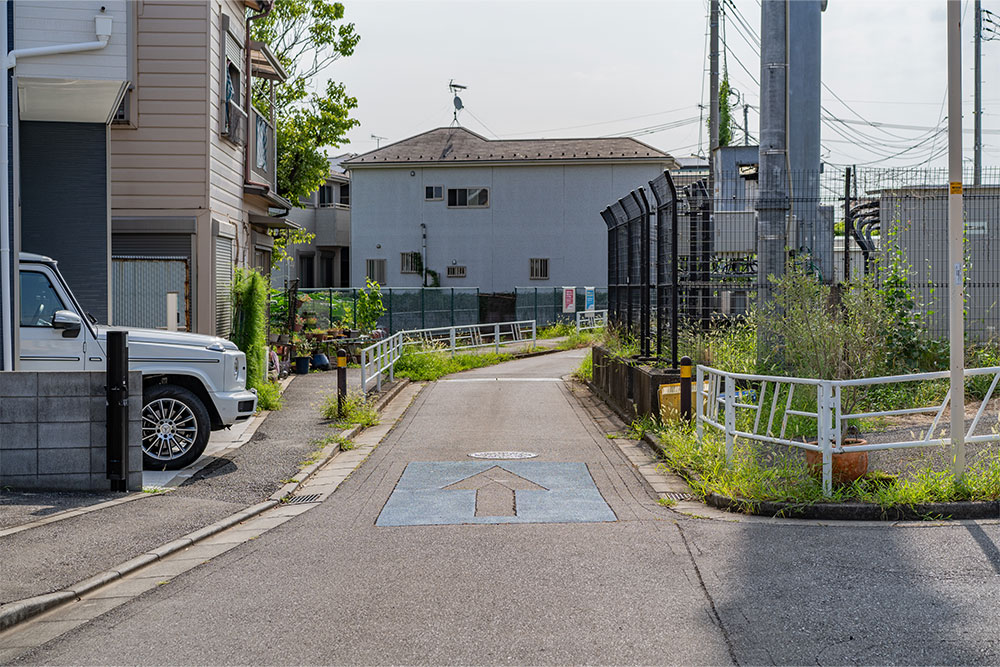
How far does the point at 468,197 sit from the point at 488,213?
1.05m

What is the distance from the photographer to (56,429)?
952 centimetres

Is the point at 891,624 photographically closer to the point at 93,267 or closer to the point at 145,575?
the point at 145,575

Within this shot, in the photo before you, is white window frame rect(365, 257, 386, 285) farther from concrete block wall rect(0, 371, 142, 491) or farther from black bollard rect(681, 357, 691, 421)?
concrete block wall rect(0, 371, 142, 491)

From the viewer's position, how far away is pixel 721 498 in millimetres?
8805

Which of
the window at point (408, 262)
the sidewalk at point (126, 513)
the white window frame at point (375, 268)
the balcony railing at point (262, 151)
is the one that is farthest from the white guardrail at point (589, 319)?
the sidewalk at point (126, 513)

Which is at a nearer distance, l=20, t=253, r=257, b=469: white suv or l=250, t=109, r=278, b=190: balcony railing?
l=20, t=253, r=257, b=469: white suv

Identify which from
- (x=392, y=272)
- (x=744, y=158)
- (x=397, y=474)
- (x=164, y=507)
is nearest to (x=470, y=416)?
(x=397, y=474)

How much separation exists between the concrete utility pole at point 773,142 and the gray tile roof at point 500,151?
26.6 m

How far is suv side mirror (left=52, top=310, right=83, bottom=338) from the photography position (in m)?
10.3

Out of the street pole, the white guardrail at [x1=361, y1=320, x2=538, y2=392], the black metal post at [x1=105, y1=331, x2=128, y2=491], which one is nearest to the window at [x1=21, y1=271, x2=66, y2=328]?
the black metal post at [x1=105, y1=331, x2=128, y2=491]

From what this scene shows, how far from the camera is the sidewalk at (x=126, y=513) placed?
692 centimetres

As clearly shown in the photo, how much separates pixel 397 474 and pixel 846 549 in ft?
16.9

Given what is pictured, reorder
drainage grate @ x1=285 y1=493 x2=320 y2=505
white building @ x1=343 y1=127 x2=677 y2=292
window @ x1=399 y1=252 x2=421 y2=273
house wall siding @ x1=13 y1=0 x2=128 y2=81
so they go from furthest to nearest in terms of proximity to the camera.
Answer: window @ x1=399 y1=252 x2=421 y2=273
white building @ x1=343 y1=127 x2=677 y2=292
house wall siding @ x1=13 y1=0 x2=128 y2=81
drainage grate @ x1=285 y1=493 x2=320 y2=505

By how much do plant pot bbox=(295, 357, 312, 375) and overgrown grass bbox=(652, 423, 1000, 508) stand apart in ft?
47.2
